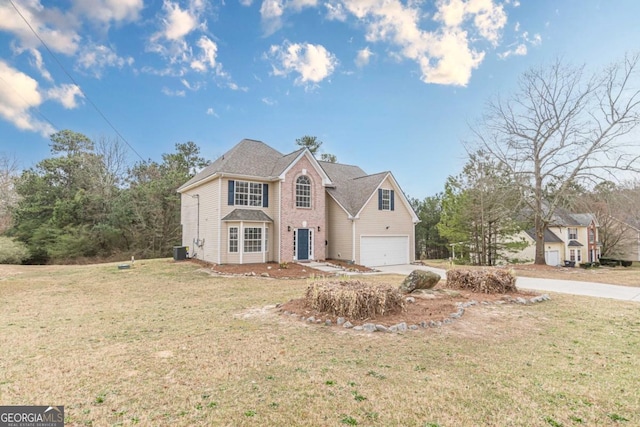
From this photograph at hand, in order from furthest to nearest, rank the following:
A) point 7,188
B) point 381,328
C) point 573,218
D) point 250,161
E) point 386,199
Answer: point 573,218 → point 7,188 → point 386,199 → point 250,161 → point 381,328

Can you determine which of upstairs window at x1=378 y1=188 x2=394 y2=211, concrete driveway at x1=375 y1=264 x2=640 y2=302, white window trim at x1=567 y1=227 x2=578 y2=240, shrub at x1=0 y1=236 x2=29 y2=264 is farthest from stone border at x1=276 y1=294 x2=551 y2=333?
white window trim at x1=567 y1=227 x2=578 y2=240

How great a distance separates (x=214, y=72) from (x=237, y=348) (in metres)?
18.7

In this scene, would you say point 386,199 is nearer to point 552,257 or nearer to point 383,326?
point 383,326

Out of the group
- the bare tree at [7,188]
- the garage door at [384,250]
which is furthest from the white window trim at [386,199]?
the bare tree at [7,188]

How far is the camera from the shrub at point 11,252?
23.4 m

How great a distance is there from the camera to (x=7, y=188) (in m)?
30.4

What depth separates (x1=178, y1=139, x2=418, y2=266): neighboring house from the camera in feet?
58.9

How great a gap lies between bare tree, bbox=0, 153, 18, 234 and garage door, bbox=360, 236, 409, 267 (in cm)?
3310

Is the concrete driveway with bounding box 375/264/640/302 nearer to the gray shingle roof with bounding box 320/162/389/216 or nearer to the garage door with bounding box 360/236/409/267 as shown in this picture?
the garage door with bounding box 360/236/409/267

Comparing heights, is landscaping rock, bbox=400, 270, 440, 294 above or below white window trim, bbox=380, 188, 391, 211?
below

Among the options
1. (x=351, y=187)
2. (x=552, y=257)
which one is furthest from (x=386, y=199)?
(x=552, y=257)

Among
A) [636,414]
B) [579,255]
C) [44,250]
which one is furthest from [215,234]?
[579,255]

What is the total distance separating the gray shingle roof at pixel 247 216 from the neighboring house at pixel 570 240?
2732 cm

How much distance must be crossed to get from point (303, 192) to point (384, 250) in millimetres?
6747
